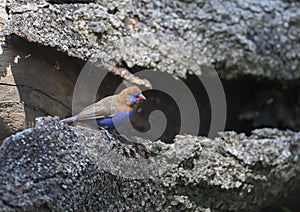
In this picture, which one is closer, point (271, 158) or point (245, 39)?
point (271, 158)

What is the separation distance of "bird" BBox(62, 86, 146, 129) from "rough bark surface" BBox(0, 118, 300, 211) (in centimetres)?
32

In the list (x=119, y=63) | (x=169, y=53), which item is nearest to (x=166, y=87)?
(x=169, y=53)

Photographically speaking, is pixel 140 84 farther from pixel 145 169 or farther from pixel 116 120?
pixel 145 169

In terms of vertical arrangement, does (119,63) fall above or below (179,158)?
→ above

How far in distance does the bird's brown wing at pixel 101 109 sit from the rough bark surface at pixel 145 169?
1.06 ft

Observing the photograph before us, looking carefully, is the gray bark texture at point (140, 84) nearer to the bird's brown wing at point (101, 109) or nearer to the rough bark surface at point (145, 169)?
the rough bark surface at point (145, 169)

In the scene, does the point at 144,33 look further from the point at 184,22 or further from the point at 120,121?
the point at 120,121

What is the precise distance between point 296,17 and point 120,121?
4.74 feet

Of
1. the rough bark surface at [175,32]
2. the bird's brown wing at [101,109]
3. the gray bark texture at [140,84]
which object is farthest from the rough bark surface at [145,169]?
the rough bark surface at [175,32]

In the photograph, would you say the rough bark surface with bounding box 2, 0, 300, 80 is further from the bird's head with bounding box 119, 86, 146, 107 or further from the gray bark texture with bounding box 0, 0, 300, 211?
the bird's head with bounding box 119, 86, 146, 107

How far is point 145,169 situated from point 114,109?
0.48 m

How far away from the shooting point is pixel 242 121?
3.56m

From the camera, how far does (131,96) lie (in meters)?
2.84

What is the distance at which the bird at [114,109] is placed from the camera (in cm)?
270
